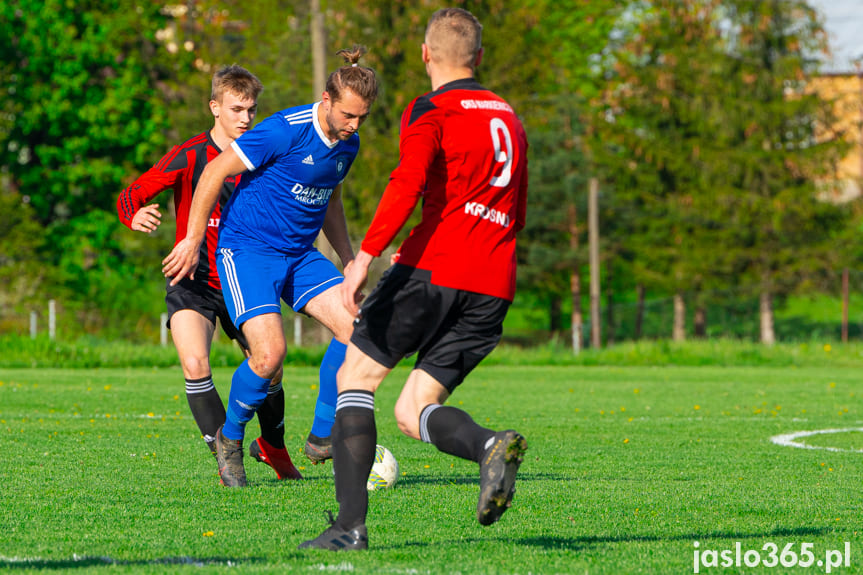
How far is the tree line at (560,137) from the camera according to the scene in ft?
115

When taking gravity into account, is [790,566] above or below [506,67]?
below

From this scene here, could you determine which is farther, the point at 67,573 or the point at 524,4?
the point at 524,4

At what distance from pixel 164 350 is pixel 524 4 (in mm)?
24286

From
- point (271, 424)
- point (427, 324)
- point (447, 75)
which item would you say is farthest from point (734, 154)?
point (427, 324)

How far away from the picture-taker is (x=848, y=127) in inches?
1412

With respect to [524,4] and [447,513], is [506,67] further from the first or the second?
[447,513]

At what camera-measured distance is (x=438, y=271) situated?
167 inches

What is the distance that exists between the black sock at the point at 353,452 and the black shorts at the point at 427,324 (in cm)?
21

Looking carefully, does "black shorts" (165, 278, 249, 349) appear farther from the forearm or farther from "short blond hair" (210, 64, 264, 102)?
"short blond hair" (210, 64, 264, 102)

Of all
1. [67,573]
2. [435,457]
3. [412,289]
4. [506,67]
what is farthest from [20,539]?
[506,67]

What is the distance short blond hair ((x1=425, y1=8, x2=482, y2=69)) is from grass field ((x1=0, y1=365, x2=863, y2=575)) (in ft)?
6.34

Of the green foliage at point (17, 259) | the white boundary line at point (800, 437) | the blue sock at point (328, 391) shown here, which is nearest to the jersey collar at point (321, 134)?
the blue sock at point (328, 391)

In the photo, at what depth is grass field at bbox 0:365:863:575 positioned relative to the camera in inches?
165

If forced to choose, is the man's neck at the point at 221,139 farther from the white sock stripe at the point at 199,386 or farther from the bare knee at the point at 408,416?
the bare knee at the point at 408,416
